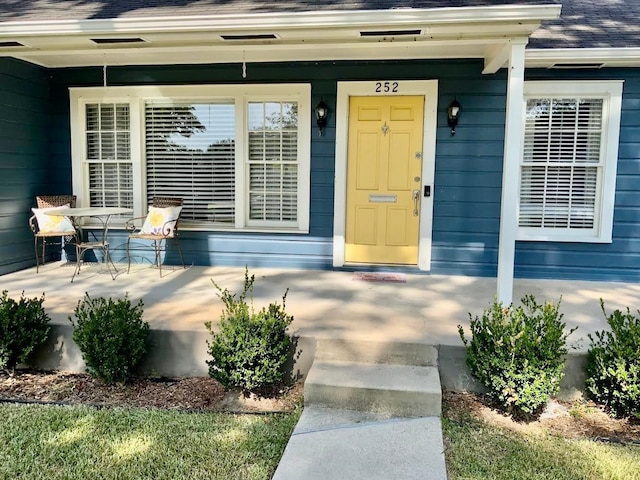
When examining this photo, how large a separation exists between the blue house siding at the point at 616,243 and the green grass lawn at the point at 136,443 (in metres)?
3.64

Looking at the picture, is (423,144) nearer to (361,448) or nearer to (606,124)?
(606,124)

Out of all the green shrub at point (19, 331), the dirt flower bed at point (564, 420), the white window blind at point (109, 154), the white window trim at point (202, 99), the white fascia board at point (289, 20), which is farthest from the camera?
the white window blind at point (109, 154)

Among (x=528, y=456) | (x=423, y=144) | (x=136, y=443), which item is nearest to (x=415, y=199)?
(x=423, y=144)

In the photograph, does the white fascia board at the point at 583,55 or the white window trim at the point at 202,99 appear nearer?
the white fascia board at the point at 583,55

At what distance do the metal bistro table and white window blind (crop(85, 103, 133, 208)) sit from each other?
0.32m

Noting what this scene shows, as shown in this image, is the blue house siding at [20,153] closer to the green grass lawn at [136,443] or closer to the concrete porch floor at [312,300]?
the concrete porch floor at [312,300]

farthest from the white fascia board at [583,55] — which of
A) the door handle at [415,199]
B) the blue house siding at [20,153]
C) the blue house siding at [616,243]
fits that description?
the blue house siding at [20,153]

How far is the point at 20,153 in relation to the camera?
5.57 m

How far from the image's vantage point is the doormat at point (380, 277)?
5.28 meters

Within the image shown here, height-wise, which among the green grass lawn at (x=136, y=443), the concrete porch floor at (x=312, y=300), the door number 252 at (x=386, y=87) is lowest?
the green grass lawn at (x=136, y=443)

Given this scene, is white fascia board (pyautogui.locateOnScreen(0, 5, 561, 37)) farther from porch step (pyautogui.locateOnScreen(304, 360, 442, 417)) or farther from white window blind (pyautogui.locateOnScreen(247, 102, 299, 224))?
porch step (pyautogui.locateOnScreen(304, 360, 442, 417))

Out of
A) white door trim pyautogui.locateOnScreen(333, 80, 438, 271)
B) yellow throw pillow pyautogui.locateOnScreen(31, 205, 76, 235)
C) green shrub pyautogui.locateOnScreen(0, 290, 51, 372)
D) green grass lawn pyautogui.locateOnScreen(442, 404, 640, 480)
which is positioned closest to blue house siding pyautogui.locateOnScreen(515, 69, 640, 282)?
white door trim pyautogui.locateOnScreen(333, 80, 438, 271)

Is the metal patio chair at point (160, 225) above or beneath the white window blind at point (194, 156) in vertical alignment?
beneath

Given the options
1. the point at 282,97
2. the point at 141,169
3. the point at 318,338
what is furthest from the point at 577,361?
the point at 141,169
